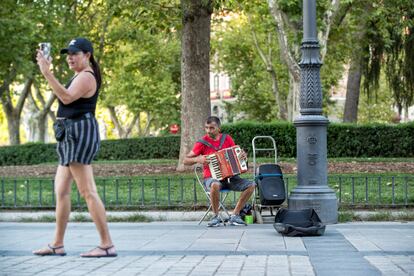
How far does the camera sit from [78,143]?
7855mm

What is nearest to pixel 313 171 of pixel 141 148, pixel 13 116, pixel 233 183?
pixel 233 183

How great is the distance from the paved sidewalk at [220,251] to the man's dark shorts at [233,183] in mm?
630

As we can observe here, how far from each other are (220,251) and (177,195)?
5.74m

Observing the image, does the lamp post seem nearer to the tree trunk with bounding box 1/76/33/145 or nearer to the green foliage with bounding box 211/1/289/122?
the tree trunk with bounding box 1/76/33/145

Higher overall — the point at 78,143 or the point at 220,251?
the point at 78,143

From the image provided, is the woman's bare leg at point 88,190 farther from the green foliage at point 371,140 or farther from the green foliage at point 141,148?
the green foliage at point 141,148

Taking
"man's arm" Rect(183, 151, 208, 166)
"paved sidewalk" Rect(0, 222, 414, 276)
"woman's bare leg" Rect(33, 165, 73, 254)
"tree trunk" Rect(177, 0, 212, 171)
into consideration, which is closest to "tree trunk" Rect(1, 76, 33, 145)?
"tree trunk" Rect(177, 0, 212, 171)

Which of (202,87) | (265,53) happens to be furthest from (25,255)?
(265,53)

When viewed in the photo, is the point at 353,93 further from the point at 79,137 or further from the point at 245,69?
the point at 79,137

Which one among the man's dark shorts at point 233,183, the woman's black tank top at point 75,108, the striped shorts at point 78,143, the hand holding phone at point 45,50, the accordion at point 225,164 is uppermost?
the hand holding phone at point 45,50

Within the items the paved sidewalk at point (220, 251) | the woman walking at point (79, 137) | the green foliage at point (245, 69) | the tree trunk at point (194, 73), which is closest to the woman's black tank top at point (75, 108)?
the woman walking at point (79, 137)

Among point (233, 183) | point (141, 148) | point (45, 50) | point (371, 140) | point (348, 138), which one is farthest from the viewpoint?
point (141, 148)

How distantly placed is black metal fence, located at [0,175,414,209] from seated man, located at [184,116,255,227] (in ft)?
4.78

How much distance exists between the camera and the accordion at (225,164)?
1205 centimetres
